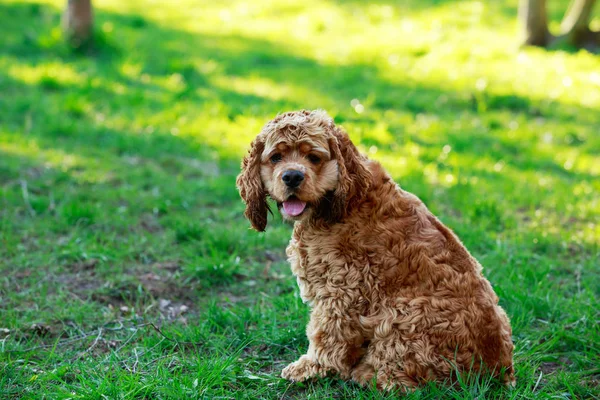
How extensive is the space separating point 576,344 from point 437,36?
10.3 meters

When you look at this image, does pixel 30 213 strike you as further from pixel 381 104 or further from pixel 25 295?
pixel 381 104

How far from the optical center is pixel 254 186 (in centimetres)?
430

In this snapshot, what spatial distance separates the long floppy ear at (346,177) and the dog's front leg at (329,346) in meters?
0.64

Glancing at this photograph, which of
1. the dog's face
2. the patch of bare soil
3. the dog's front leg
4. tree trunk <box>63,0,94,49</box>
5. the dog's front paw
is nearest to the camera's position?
the dog's face

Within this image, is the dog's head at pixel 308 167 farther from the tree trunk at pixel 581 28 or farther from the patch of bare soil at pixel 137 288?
the tree trunk at pixel 581 28

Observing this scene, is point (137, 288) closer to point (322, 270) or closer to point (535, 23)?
point (322, 270)

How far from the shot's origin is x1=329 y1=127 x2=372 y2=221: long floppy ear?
4109 mm

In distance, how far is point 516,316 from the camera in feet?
16.6

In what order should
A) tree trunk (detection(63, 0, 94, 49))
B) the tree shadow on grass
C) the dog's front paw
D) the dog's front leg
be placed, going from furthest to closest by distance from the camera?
tree trunk (detection(63, 0, 94, 49))
the tree shadow on grass
the dog's front paw
the dog's front leg

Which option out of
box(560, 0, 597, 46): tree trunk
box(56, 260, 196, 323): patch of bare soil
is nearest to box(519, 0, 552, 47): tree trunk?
box(560, 0, 597, 46): tree trunk

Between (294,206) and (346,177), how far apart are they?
37 centimetres

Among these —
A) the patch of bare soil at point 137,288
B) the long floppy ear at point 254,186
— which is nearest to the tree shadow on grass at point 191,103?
the patch of bare soil at point 137,288

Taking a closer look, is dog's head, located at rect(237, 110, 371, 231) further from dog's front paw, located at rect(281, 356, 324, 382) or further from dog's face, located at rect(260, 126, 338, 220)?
dog's front paw, located at rect(281, 356, 324, 382)

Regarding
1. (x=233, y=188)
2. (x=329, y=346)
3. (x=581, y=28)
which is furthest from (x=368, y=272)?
(x=581, y=28)
